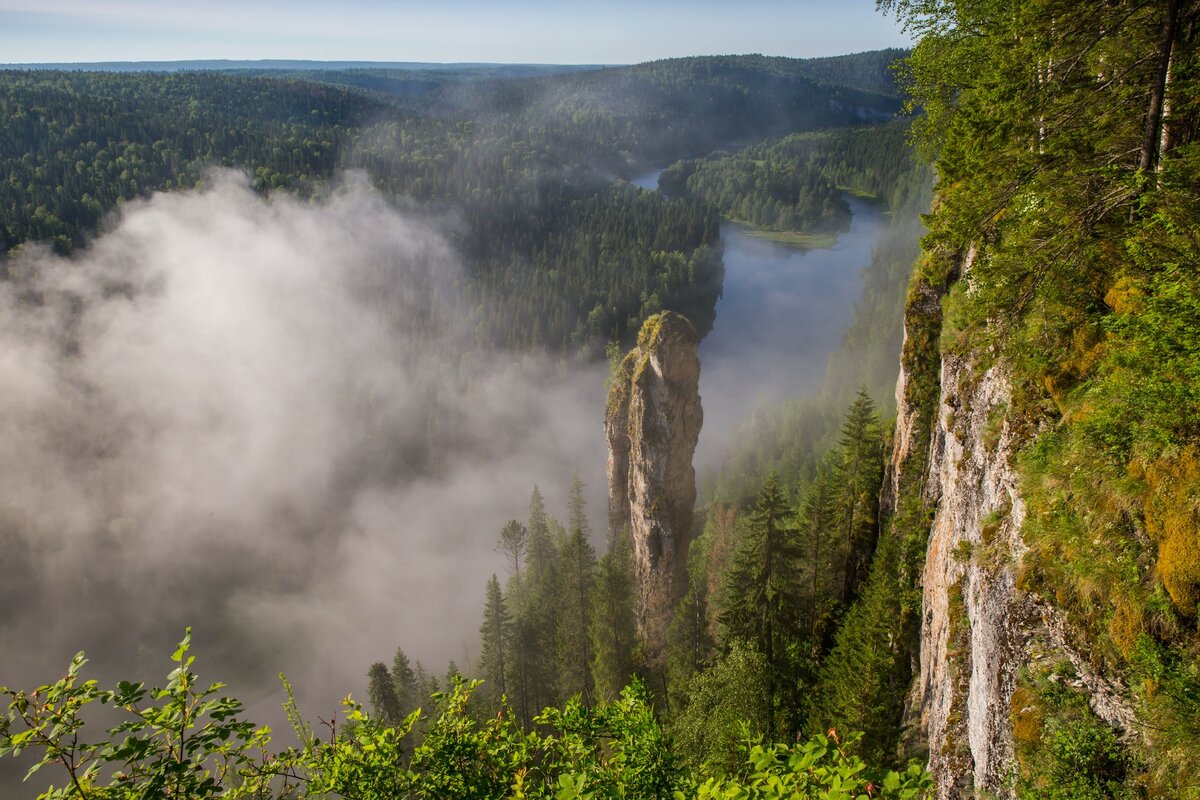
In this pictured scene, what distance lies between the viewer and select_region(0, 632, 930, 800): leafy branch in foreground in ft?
17.1

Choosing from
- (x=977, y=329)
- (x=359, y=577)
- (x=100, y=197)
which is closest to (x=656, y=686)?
(x=977, y=329)

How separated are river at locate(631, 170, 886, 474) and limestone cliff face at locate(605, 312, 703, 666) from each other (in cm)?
4813

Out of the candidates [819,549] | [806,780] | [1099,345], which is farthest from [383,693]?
[1099,345]

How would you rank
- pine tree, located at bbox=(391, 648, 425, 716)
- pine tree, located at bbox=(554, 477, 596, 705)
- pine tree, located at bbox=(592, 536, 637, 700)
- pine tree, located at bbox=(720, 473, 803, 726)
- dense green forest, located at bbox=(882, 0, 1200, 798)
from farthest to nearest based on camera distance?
pine tree, located at bbox=(391, 648, 425, 716), pine tree, located at bbox=(554, 477, 596, 705), pine tree, located at bbox=(592, 536, 637, 700), pine tree, located at bbox=(720, 473, 803, 726), dense green forest, located at bbox=(882, 0, 1200, 798)

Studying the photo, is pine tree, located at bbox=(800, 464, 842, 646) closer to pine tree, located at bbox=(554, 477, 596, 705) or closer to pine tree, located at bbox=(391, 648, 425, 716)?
pine tree, located at bbox=(554, 477, 596, 705)

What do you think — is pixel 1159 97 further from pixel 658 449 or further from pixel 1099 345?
pixel 658 449

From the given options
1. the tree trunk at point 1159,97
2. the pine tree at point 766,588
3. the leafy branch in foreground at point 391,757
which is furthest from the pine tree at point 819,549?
the leafy branch in foreground at point 391,757

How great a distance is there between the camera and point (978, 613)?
10.9m

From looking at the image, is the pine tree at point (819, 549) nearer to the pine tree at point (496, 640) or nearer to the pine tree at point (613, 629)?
the pine tree at point (613, 629)

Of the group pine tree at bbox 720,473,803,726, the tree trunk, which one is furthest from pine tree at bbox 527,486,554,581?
the tree trunk

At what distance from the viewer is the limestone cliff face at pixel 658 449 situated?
36719mm

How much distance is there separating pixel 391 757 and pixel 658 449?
102 feet

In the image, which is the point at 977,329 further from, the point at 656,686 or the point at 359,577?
the point at 359,577

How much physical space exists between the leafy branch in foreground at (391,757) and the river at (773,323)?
266 ft
